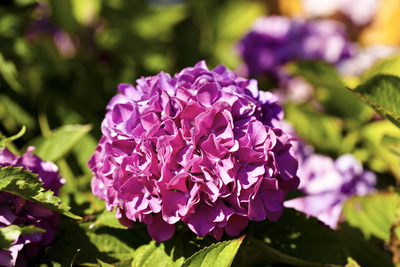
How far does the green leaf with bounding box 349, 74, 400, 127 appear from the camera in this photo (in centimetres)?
87

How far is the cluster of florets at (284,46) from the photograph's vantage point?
1845 millimetres

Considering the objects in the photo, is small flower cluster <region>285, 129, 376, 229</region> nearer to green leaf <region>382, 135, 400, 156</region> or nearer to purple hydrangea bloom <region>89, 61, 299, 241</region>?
green leaf <region>382, 135, 400, 156</region>

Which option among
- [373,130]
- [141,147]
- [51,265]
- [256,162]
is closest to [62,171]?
[51,265]

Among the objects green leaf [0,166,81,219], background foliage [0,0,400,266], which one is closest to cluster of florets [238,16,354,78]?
background foliage [0,0,400,266]

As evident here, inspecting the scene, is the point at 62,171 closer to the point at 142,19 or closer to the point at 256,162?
the point at 256,162

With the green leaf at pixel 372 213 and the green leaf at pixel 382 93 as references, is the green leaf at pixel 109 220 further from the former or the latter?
the green leaf at pixel 372 213

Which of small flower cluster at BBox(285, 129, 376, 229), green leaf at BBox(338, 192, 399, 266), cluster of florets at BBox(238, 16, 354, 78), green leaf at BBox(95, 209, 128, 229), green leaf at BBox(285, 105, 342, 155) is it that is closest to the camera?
green leaf at BBox(95, 209, 128, 229)

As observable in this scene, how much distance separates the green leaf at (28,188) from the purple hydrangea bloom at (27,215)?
2.0 inches

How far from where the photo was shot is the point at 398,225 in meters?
0.92

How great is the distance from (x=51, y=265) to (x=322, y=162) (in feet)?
2.84

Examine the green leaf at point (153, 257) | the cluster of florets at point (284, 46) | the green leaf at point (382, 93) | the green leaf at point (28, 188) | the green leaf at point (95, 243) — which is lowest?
the cluster of florets at point (284, 46)

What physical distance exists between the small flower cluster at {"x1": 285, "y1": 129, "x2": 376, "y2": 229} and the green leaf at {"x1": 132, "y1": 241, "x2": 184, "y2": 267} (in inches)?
19.8

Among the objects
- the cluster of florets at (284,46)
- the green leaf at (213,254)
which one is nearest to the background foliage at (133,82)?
the green leaf at (213,254)

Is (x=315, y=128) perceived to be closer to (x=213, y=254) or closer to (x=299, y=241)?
(x=299, y=241)
